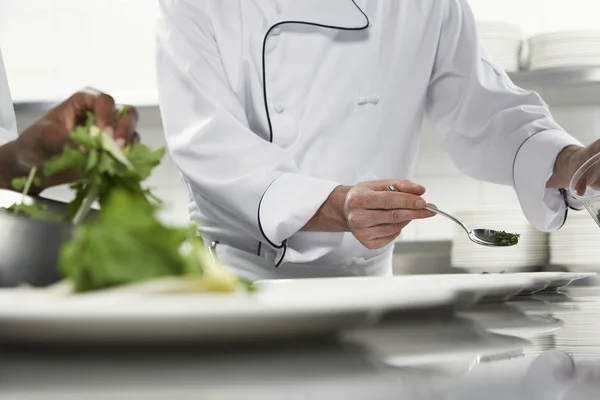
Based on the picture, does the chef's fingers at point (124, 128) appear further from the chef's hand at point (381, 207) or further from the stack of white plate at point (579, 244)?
the stack of white plate at point (579, 244)

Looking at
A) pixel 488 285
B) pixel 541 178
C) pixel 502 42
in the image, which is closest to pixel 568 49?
pixel 502 42

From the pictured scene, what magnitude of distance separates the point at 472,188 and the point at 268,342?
7.64 ft

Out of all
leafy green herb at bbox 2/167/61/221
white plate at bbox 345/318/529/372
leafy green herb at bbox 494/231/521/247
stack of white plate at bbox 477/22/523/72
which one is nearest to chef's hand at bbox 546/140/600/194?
leafy green herb at bbox 494/231/521/247

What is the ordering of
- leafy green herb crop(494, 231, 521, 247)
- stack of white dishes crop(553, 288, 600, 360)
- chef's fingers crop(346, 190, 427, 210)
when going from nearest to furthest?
stack of white dishes crop(553, 288, 600, 360), chef's fingers crop(346, 190, 427, 210), leafy green herb crop(494, 231, 521, 247)

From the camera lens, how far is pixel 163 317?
0.27 m

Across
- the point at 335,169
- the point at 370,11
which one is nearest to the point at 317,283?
the point at 335,169

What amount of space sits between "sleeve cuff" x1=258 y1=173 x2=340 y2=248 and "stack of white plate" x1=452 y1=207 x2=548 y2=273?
1082mm

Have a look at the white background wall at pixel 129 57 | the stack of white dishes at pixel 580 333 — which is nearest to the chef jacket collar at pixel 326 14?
the stack of white dishes at pixel 580 333

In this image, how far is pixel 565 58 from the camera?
2.11m

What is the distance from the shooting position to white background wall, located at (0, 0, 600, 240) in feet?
8.23

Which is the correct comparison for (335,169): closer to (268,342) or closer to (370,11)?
(370,11)

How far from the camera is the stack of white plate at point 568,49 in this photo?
208cm

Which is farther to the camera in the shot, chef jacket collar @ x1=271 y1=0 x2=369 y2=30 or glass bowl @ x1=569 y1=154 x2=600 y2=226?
chef jacket collar @ x1=271 y1=0 x2=369 y2=30

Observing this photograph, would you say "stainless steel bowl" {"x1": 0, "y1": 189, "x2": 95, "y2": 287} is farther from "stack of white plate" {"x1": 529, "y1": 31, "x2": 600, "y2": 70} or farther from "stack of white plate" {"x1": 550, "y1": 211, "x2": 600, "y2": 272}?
"stack of white plate" {"x1": 529, "y1": 31, "x2": 600, "y2": 70}
